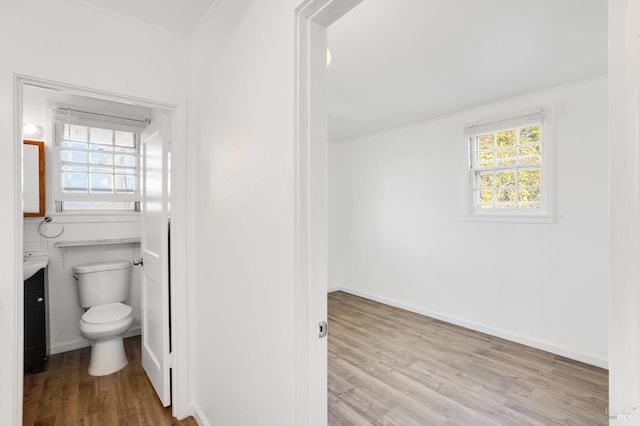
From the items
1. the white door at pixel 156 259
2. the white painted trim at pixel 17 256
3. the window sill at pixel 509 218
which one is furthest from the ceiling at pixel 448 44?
the window sill at pixel 509 218

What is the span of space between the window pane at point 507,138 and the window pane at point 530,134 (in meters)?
0.07

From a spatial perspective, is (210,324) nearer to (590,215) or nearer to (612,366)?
(612,366)

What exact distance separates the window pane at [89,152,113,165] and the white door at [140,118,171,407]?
74cm

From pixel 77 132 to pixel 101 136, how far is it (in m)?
0.18

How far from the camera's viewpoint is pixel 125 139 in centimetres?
303

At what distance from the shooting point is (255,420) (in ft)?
4.21

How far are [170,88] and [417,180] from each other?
299 centimetres

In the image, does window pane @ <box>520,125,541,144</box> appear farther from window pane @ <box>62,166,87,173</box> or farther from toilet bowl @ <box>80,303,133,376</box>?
window pane @ <box>62,166,87,173</box>

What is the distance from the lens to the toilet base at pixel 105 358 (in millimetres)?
2443

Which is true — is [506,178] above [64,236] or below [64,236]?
above

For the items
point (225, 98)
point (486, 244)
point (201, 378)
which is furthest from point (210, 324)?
point (486, 244)

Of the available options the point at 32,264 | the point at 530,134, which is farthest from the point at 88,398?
the point at 530,134

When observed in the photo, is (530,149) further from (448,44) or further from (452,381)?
(452,381)

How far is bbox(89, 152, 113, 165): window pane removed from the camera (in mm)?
2865
